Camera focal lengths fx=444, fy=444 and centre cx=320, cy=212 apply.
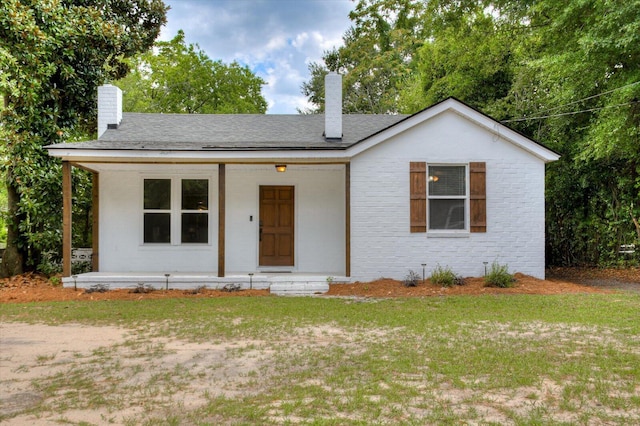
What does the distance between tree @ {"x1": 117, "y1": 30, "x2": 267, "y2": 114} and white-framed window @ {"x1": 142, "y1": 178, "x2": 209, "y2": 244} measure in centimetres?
1566

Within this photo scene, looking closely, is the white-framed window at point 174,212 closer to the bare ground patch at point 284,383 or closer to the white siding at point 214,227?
the white siding at point 214,227

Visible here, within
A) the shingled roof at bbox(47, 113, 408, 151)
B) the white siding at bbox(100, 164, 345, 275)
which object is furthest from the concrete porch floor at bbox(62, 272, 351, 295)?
the shingled roof at bbox(47, 113, 408, 151)

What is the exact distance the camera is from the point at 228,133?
11.3m

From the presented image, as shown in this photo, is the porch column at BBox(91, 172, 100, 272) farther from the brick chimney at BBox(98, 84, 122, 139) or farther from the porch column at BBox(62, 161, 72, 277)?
the brick chimney at BBox(98, 84, 122, 139)

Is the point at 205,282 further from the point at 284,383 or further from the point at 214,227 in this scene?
the point at 284,383

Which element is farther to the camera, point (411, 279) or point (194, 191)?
point (194, 191)

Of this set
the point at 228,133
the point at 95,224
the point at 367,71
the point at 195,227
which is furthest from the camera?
the point at 367,71

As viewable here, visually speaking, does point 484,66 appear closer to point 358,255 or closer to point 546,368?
point 358,255

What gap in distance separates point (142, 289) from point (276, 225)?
3.30m

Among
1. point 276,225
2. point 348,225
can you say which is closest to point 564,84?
point 348,225

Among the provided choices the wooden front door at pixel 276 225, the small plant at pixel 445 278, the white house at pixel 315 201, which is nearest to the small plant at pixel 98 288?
the white house at pixel 315 201

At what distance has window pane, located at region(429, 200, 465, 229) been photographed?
9.76 m

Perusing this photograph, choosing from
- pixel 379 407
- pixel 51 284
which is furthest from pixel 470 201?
pixel 51 284

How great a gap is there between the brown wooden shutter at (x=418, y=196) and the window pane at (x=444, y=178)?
26cm
